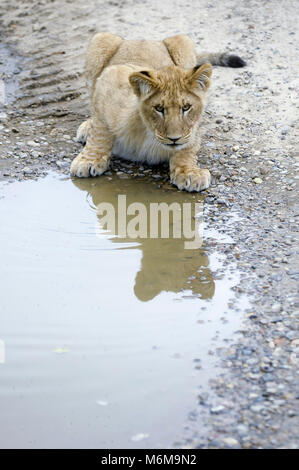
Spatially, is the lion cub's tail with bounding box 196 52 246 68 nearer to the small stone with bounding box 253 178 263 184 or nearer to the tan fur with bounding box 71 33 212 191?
→ the tan fur with bounding box 71 33 212 191

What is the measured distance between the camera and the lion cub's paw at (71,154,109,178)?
6285 mm

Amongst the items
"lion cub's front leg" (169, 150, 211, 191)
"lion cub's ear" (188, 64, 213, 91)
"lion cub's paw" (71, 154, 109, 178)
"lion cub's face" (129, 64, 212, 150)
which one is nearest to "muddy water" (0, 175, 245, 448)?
"lion cub's front leg" (169, 150, 211, 191)

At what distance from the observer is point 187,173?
6.10 metres

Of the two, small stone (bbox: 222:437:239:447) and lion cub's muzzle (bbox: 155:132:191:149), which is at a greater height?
lion cub's muzzle (bbox: 155:132:191:149)

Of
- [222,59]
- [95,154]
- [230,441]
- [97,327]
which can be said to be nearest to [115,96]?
[95,154]

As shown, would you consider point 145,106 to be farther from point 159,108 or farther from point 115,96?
point 115,96

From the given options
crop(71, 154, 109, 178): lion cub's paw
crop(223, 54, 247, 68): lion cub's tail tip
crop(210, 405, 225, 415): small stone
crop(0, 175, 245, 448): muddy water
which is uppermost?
crop(223, 54, 247, 68): lion cub's tail tip

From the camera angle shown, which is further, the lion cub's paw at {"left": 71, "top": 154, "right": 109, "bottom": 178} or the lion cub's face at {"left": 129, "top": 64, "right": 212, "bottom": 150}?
the lion cub's paw at {"left": 71, "top": 154, "right": 109, "bottom": 178}

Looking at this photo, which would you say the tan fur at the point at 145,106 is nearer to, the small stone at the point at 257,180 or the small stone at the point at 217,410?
the small stone at the point at 257,180

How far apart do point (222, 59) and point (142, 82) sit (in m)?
1.97

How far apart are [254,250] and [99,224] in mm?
1225
